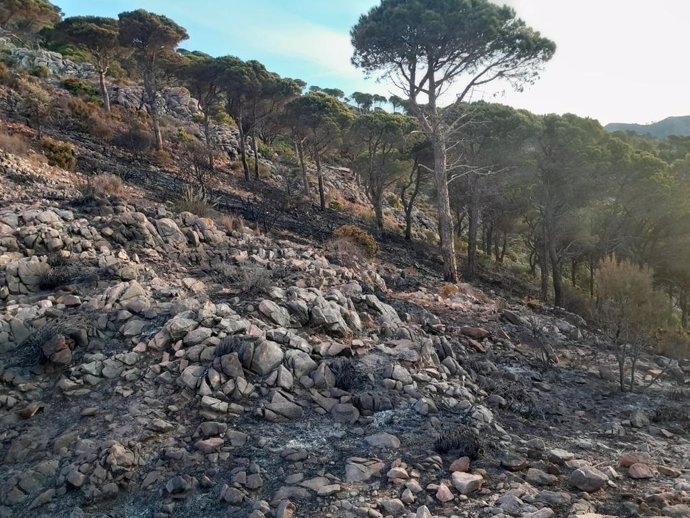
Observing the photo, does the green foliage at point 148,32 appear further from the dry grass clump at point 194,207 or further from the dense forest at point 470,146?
the dry grass clump at point 194,207

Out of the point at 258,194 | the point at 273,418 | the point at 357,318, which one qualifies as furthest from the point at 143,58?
the point at 273,418

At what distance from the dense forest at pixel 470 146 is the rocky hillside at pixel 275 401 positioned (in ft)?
8.15

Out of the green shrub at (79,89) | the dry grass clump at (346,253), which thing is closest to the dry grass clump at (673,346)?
the dry grass clump at (346,253)

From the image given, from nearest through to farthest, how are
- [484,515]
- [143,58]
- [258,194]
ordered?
[484,515], [258,194], [143,58]

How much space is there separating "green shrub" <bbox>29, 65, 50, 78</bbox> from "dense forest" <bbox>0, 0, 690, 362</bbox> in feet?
0.36

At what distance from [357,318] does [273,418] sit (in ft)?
8.38

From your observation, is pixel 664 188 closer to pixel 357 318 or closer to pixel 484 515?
pixel 357 318

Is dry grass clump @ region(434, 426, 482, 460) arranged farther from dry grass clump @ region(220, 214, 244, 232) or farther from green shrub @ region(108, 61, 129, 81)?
green shrub @ region(108, 61, 129, 81)

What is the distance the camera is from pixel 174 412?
16.0 feet

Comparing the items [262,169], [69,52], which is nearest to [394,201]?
[262,169]

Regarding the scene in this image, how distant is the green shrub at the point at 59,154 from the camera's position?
1325cm

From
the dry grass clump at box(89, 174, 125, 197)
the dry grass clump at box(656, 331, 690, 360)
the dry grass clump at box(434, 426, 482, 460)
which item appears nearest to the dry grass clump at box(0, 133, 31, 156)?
the dry grass clump at box(89, 174, 125, 197)

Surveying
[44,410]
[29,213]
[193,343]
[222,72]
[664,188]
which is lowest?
[44,410]

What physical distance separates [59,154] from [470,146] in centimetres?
1469
